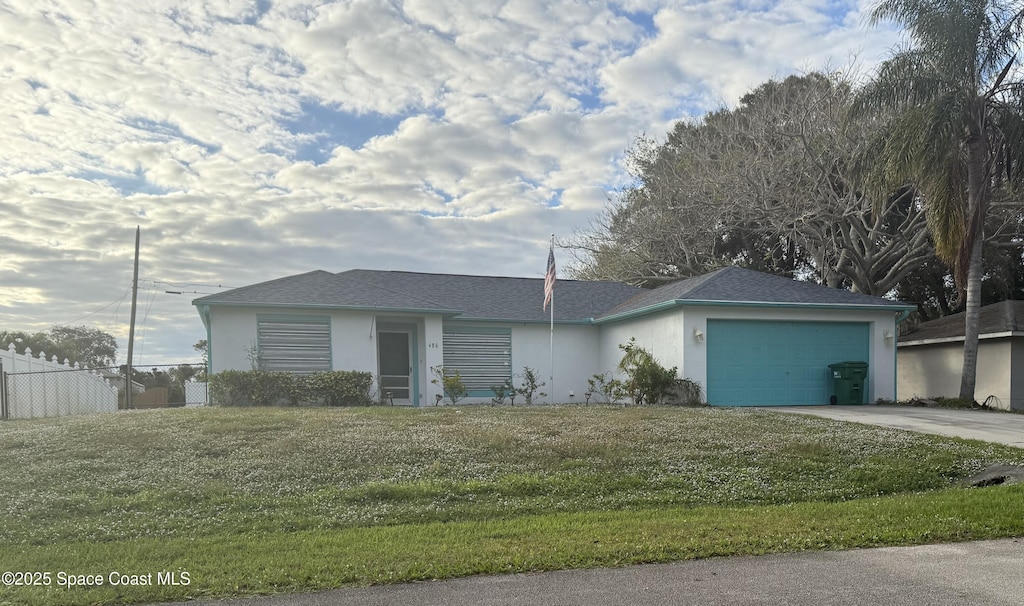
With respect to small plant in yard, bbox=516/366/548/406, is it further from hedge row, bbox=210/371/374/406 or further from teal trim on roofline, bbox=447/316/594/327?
hedge row, bbox=210/371/374/406

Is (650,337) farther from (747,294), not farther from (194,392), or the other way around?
(194,392)

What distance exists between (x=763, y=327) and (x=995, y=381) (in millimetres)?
7708

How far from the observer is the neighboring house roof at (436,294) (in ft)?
59.5

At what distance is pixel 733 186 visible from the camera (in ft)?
79.7

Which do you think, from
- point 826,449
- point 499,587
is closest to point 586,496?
point 499,587

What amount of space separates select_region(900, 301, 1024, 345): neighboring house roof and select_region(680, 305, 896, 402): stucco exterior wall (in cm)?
329

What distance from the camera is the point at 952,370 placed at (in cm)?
2098

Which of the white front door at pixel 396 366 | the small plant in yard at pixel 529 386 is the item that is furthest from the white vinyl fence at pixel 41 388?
the small plant in yard at pixel 529 386

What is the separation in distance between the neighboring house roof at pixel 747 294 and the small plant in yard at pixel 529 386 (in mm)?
2685

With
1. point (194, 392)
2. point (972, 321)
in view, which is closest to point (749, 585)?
point (972, 321)

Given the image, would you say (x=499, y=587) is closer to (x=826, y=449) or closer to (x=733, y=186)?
(x=826, y=449)

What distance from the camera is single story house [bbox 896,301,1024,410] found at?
19203 millimetres

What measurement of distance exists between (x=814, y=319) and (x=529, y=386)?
308 inches

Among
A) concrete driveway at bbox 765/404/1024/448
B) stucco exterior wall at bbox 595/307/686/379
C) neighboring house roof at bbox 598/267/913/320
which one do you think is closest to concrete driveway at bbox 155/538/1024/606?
concrete driveway at bbox 765/404/1024/448
